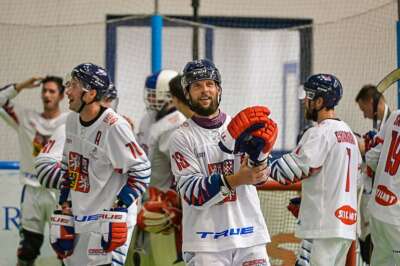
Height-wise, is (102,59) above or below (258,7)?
below

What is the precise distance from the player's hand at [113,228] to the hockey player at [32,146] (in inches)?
70.4

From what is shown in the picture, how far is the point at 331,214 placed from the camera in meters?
4.46

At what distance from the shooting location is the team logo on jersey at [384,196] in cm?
448

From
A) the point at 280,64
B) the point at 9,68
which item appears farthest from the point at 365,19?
the point at 9,68

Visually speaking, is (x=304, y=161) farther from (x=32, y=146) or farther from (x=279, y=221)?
(x=32, y=146)

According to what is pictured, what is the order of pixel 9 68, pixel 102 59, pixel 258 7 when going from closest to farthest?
pixel 9 68 → pixel 102 59 → pixel 258 7

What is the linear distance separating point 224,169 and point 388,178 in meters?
1.37

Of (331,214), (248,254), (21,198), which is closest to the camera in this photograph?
(248,254)

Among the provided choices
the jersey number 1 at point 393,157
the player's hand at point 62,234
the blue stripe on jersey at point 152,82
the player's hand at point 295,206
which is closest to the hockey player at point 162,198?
the blue stripe on jersey at point 152,82

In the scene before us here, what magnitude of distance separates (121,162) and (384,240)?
1545mm

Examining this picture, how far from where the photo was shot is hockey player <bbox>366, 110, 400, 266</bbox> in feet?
14.7

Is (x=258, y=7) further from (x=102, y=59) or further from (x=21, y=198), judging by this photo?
(x=21, y=198)

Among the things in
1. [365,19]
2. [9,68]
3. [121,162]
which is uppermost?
[365,19]

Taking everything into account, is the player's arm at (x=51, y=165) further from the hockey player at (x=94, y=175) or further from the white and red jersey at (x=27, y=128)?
the white and red jersey at (x=27, y=128)
